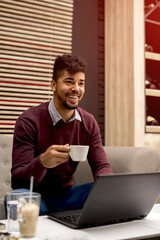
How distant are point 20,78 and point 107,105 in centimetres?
101

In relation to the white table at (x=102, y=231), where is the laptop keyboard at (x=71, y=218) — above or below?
above

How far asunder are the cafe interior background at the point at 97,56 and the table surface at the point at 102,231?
1.81 m

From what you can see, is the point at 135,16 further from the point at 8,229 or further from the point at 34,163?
the point at 8,229

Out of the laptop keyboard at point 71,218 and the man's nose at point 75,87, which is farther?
the man's nose at point 75,87

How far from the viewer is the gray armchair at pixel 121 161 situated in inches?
92.2

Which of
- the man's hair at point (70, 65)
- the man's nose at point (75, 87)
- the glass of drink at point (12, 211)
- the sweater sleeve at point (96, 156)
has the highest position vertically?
the man's hair at point (70, 65)

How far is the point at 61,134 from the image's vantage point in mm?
2047

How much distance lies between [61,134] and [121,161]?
2.05 feet

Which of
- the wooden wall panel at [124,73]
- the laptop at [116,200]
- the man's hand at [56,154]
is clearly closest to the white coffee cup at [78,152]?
the man's hand at [56,154]

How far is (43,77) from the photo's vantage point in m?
3.17

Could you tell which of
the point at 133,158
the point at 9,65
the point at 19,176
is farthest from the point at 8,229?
the point at 9,65

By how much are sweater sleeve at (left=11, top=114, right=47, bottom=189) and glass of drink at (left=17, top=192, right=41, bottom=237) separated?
0.51 m

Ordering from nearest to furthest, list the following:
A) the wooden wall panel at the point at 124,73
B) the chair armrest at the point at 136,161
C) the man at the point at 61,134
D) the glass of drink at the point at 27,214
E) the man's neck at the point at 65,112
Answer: the glass of drink at the point at 27,214
the man at the point at 61,134
the man's neck at the point at 65,112
the chair armrest at the point at 136,161
the wooden wall panel at the point at 124,73

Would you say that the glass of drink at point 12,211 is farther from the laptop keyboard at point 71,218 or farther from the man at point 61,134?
the man at point 61,134
